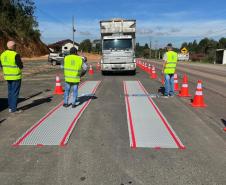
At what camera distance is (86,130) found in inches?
273

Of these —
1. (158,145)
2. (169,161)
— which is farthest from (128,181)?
(158,145)

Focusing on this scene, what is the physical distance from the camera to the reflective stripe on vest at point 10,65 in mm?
8375

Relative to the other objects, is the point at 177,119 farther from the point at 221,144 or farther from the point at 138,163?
the point at 138,163

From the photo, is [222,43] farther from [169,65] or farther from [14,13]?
[169,65]

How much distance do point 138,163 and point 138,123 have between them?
2.74 m

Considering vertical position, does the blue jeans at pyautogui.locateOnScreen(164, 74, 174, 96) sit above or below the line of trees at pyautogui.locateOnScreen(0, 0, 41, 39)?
below

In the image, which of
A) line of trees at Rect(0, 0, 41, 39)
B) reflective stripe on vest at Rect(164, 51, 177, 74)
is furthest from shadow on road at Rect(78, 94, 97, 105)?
line of trees at Rect(0, 0, 41, 39)

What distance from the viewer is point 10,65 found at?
8.45 metres

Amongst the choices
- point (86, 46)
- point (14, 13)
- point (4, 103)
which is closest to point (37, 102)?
point (4, 103)

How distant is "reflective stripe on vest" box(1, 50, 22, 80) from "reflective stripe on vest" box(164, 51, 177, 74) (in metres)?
5.65

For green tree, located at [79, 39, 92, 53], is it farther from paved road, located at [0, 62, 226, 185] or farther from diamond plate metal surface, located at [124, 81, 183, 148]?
paved road, located at [0, 62, 226, 185]

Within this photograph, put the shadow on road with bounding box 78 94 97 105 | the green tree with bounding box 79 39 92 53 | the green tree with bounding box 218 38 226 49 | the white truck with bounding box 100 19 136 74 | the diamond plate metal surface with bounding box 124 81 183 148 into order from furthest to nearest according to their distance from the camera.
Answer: the green tree with bounding box 79 39 92 53 → the green tree with bounding box 218 38 226 49 → the white truck with bounding box 100 19 136 74 → the shadow on road with bounding box 78 94 97 105 → the diamond plate metal surface with bounding box 124 81 183 148

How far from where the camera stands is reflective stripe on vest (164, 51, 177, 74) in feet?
38.3

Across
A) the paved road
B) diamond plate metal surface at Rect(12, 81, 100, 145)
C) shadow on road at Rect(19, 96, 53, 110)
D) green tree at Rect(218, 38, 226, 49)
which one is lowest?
shadow on road at Rect(19, 96, 53, 110)
